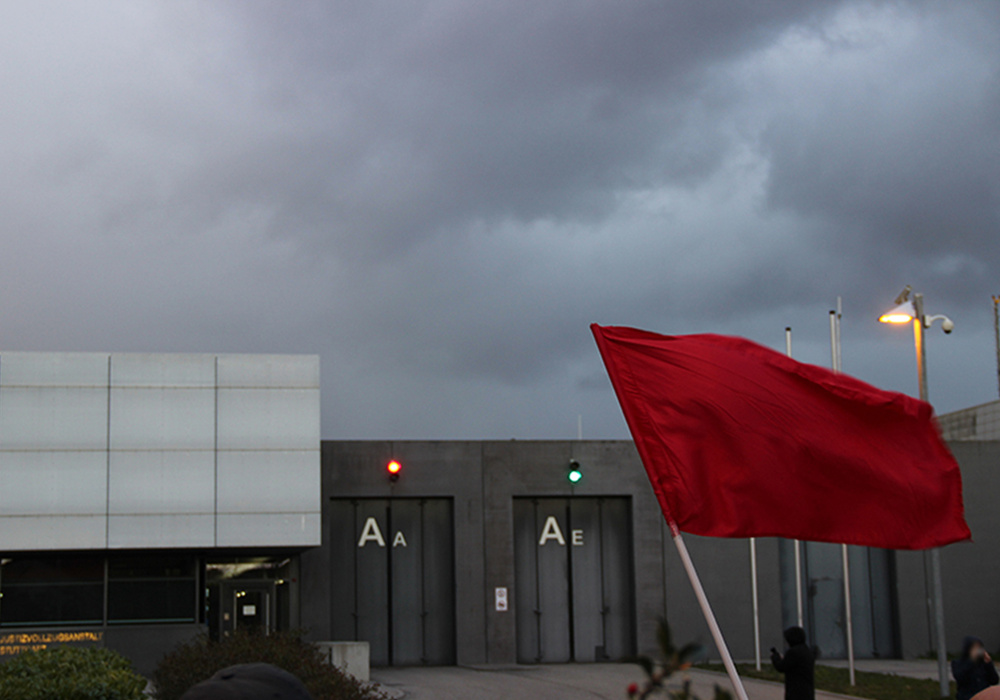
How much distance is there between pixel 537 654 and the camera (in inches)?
1161

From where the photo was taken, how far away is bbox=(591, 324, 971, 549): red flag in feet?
27.1

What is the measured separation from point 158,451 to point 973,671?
17578 mm

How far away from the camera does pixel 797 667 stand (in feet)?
40.8

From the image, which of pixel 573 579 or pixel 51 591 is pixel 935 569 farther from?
pixel 51 591

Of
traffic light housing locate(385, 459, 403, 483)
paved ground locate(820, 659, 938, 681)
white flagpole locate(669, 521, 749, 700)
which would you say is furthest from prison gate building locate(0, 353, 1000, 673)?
white flagpole locate(669, 521, 749, 700)

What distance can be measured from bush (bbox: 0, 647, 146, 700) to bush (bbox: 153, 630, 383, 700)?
2.72ft

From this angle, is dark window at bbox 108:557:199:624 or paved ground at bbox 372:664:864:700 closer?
paved ground at bbox 372:664:864:700

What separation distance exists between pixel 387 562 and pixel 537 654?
15.2 feet

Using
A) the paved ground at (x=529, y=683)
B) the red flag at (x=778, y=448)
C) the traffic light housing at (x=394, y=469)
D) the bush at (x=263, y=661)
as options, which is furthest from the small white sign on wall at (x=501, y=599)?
the red flag at (x=778, y=448)

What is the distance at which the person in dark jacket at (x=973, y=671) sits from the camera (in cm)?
1237

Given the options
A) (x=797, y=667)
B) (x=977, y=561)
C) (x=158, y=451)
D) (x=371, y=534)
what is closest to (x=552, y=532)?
(x=371, y=534)

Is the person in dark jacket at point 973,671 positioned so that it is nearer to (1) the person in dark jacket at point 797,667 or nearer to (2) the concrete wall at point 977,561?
(1) the person in dark jacket at point 797,667

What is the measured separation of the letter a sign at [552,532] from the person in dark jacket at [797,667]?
58.0 ft

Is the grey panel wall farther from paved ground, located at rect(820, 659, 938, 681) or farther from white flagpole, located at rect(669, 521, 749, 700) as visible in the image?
white flagpole, located at rect(669, 521, 749, 700)
